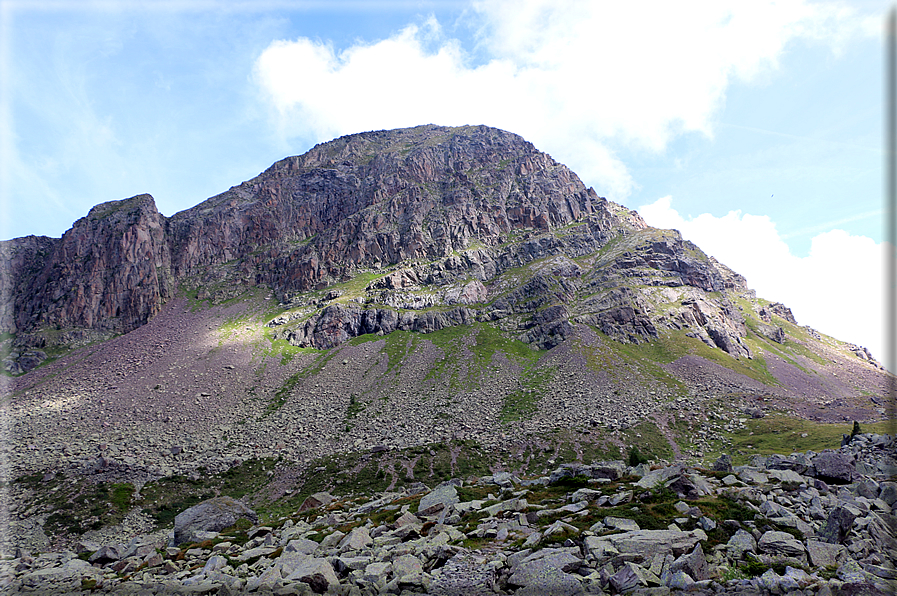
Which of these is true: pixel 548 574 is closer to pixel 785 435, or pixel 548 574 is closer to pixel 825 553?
pixel 825 553

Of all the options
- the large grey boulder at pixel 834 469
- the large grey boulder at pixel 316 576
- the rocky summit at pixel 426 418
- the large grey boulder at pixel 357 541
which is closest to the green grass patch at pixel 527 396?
the rocky summit at pixel 426 418

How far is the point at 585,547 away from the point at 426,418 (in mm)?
75540

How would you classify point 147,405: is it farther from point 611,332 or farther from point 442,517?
point 611,332

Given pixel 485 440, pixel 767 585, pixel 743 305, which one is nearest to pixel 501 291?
pixel 485 440

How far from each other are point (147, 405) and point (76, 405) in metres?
17.3

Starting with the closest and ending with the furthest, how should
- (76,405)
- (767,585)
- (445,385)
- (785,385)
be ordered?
(767,585)
(76,405)
(445,385)
(785,385)

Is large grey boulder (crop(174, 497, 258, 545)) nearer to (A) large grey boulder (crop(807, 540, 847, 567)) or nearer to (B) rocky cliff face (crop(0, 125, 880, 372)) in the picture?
(A) large grey boulder (crop(807, 540, 847, 567))

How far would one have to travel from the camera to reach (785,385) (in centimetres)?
11431

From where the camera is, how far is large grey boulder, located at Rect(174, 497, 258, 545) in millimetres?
31234

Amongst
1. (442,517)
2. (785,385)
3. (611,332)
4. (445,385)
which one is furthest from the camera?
(611,332)

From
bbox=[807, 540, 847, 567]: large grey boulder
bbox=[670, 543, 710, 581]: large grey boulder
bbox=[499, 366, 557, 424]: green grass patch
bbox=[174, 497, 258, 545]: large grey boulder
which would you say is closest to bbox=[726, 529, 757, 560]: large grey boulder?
bbox=[807, 540, 847, 567]: large grey boulder

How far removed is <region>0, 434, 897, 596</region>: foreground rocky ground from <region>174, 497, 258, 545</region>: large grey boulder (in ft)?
9.07

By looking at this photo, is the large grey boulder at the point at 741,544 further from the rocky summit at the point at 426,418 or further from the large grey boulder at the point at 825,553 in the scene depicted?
the large grey boulder at the point at 825,553

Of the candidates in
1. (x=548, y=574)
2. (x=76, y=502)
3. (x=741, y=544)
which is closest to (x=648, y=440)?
(x=741, y=544)
